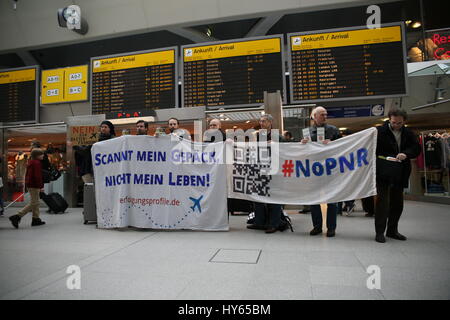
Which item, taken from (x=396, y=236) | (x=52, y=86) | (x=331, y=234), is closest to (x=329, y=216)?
(x=331, y=234)

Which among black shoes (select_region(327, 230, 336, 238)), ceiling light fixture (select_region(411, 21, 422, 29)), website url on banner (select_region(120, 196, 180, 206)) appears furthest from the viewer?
ceiling light fixture (select_region(411, 21, 422, 29))

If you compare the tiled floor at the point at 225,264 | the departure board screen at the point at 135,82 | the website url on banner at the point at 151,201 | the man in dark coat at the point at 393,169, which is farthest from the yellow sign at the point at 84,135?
the man in dark coat at the point at 393,169

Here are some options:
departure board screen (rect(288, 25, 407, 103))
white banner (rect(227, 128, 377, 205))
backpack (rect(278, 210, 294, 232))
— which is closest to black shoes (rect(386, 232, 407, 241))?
white banner (rect(227, 128, 377, 205))

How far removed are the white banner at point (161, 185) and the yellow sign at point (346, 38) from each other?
438 centimetres

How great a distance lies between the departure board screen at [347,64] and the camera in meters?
6.65

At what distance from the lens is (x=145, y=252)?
3096 mm

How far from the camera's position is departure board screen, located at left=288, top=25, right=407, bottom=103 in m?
6.65

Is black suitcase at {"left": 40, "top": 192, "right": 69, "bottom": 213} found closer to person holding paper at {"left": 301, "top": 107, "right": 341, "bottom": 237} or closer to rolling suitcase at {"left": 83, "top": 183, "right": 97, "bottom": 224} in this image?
rolling suitcase at {"left": 83, "top": 183, "right": 97, "bottom": 224}

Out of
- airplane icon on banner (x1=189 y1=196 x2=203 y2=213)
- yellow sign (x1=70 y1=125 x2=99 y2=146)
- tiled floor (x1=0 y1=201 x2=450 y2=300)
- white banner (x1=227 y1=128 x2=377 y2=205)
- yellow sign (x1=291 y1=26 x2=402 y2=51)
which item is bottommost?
tiled floor (x1=0 y1=201 x2=450 y2=300)

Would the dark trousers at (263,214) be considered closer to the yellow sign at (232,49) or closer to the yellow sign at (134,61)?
the yellow sign at (232,49)

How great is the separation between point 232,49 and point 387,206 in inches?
215

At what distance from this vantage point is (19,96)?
9.05 m

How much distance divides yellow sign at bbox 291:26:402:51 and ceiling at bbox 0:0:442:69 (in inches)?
90.4

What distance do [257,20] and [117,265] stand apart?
9.25 meters
